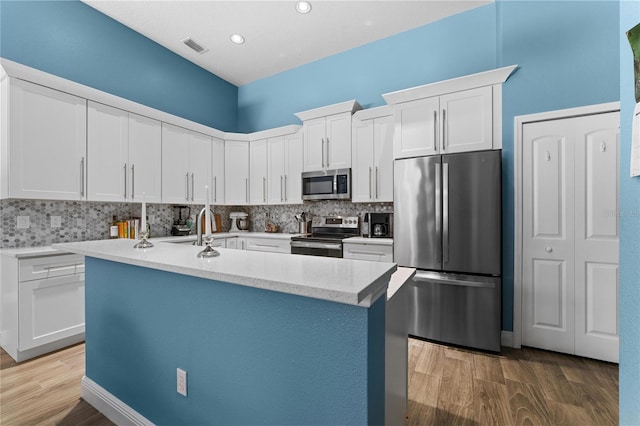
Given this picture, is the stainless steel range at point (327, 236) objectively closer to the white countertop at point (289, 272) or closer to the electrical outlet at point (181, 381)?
the white countertop at point (289, 272)

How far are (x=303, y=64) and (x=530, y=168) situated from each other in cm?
350

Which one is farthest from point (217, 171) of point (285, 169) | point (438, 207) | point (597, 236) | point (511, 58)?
point (597, 236)

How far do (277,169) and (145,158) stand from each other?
5.76 feet

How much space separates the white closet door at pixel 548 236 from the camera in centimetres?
255

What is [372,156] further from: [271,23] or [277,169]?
[271,23]

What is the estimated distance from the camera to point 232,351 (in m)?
1.22

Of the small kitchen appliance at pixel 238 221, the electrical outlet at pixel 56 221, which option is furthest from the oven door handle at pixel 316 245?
the electrical outlet at pixel 56 221

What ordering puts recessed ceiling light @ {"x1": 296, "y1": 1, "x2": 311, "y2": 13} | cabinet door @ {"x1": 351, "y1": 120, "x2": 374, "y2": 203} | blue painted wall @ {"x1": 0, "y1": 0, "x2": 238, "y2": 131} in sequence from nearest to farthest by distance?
blue painted wall @ {"x1": 0, "y1": 0, "x2": 238, "y2": 131} → recessed ceiling light @ {"x1": 296, "y1": 1, "x2": 311, "y2": 13} → cabinet door @ {"x1": 351, "y1": 120, "x2": 374, "y2": 203}

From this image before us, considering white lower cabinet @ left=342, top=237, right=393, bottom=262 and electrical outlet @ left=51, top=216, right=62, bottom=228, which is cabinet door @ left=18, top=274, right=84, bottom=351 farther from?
white lower cabinet @ left=342, top=237, right=393, bottom=262

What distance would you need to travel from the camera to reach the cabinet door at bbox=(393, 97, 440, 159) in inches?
116

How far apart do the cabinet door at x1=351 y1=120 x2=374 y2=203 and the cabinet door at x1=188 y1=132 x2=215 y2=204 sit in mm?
2165

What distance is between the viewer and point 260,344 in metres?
1.14

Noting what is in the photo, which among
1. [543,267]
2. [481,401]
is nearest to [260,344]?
[481,401]

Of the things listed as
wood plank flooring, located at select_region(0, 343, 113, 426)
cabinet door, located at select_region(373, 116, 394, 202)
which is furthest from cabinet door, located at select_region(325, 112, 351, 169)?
wood plank flooring, located at select_region(0, 343, 113, 426)
